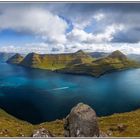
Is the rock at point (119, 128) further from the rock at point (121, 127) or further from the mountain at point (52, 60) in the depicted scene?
the mountain at point (52, 60)

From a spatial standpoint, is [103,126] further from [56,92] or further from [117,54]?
[117,54]

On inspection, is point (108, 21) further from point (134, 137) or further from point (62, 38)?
point (134, 137)

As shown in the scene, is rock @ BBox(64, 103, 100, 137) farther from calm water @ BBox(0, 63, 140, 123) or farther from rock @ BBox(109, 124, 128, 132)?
rock @ BBox(109, 124, 128, 132)

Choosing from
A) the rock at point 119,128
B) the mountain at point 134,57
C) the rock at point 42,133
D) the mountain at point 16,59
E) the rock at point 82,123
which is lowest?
the rock at point 119,128

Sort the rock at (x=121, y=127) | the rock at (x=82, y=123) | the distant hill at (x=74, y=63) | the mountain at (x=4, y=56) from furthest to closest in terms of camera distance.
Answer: the distant hill at (x=74, y=63) → the rock at (x=121, y=127) → the mountain at (x=4, y=56) → the rock at (x=82, y=123)

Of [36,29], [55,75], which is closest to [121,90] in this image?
[55,75]

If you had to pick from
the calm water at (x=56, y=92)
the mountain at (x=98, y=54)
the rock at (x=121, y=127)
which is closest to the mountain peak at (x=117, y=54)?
the mountain at (x=98, y=54)

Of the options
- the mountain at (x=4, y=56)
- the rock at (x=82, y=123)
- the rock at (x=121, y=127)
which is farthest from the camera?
the rock at (x=121, y=127)
